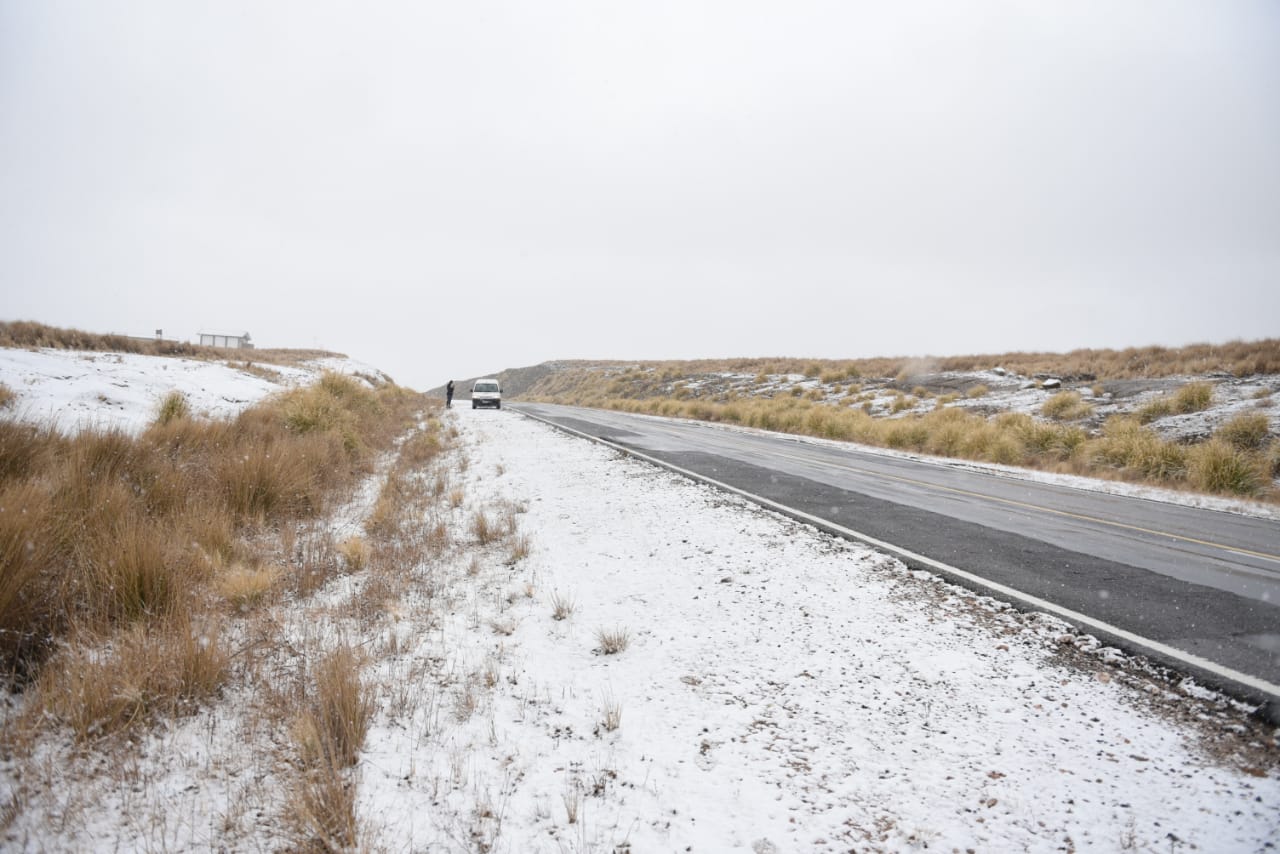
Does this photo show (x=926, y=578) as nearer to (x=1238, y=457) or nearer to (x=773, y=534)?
(x=773, y=534)

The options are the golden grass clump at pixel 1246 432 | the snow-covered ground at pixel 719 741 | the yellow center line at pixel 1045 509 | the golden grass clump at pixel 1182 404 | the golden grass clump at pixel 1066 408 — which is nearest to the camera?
the snow-covered ground at pixel 719 741

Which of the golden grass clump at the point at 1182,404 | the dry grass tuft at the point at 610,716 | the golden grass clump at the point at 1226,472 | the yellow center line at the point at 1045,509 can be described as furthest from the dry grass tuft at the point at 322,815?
the golden grass clump at the point at 1182,404

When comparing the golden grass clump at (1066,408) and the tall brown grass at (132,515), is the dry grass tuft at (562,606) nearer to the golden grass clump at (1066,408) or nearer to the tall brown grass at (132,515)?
the tall brown grass at (132,515)

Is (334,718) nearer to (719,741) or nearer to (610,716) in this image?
(610,716)

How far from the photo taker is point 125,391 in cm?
969

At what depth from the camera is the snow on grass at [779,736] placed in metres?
2.31

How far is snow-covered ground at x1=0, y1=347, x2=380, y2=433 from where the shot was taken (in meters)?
7.55

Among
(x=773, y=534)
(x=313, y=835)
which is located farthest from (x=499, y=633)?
(x=773, y=534)

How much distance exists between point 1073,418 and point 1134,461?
577cm

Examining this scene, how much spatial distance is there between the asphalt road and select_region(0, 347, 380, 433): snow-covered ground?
887 centimetres

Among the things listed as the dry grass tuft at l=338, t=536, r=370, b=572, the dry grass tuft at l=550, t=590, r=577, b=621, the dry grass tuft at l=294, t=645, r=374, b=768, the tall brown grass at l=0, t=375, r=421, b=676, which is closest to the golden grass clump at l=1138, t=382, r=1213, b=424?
the dry grass tuft at l=550, t=590, r=577, b=621

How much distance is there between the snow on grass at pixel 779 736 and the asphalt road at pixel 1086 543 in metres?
0.81

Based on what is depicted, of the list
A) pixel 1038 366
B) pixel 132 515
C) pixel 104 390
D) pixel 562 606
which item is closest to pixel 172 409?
pixel 104 390

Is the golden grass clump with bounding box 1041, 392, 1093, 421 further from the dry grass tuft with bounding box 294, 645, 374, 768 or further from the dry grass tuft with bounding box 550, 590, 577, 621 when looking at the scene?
the dry grass tuft with bounding box 294, 645, 374, 768
